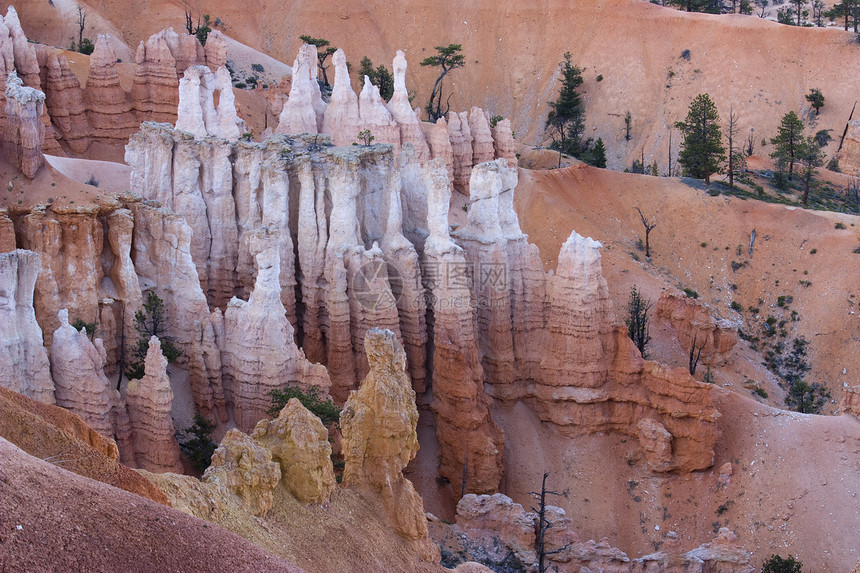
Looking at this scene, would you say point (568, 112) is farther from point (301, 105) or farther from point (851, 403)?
point (851, 403)

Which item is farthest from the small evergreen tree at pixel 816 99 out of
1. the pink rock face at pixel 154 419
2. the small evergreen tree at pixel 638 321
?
the pink rock face at pixel 154 419

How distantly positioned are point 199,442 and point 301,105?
Result: 2613cm

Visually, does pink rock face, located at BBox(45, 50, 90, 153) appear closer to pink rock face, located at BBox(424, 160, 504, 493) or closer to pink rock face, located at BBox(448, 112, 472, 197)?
pink rock face, located at BBox(448, 112, 472, 197)

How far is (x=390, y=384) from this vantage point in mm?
30859

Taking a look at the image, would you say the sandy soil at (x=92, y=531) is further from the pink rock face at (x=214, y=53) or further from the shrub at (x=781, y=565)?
the pink rock face at (x=214, y=53)

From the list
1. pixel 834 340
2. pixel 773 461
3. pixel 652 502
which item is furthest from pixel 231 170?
pixel 834 340

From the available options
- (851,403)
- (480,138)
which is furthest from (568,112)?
(851,403)

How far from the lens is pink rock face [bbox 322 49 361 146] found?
2339 inches

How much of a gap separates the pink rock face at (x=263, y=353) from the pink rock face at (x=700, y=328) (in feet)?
78.0

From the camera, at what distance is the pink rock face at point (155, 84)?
2689 inches

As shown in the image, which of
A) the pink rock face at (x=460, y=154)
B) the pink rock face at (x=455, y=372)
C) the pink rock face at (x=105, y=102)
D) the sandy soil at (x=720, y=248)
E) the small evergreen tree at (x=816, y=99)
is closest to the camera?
the pink rock face at (x=455, y=372)

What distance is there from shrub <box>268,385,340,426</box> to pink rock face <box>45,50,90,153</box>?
32893 mm

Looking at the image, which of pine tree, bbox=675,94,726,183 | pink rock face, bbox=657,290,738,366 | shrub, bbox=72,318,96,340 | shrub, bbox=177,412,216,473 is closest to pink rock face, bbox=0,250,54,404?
shrub, bbox=72,318,96,340

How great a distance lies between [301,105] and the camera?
5875 cm
